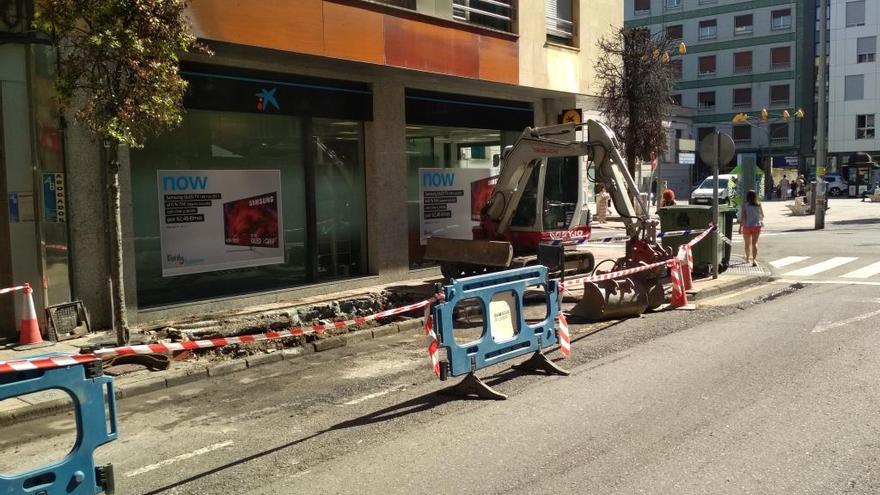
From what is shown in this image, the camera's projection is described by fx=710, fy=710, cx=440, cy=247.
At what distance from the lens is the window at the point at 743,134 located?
63562 mm

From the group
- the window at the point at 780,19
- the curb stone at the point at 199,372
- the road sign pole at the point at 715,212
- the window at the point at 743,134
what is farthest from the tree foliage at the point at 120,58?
the window at the point at 780,19

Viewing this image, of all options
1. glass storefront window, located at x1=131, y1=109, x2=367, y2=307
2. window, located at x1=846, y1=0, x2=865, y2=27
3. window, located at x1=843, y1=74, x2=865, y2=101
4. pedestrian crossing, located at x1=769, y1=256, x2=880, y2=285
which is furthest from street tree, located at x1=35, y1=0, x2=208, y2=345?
window, located at x1=846, y1=0, x2=865, y2=27

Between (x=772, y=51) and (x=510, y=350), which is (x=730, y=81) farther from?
(x=510, y=350)

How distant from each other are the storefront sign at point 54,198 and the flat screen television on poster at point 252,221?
2569mm

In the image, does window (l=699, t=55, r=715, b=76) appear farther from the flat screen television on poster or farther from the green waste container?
the flat screen television on poster

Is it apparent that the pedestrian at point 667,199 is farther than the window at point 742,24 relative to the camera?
No

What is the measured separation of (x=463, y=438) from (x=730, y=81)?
65.2 m

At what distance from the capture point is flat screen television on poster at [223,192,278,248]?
11.4 metres

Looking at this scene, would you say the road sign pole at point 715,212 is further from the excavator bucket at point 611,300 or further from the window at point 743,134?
the window at point 743,134

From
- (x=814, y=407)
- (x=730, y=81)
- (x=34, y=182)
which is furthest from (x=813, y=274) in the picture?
(x=730, y=81)

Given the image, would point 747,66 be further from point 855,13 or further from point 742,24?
point 855,13

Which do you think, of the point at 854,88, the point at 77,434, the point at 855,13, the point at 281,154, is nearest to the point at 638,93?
the point at 281,154

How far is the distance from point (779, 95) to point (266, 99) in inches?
2397

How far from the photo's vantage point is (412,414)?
605 centimetres
